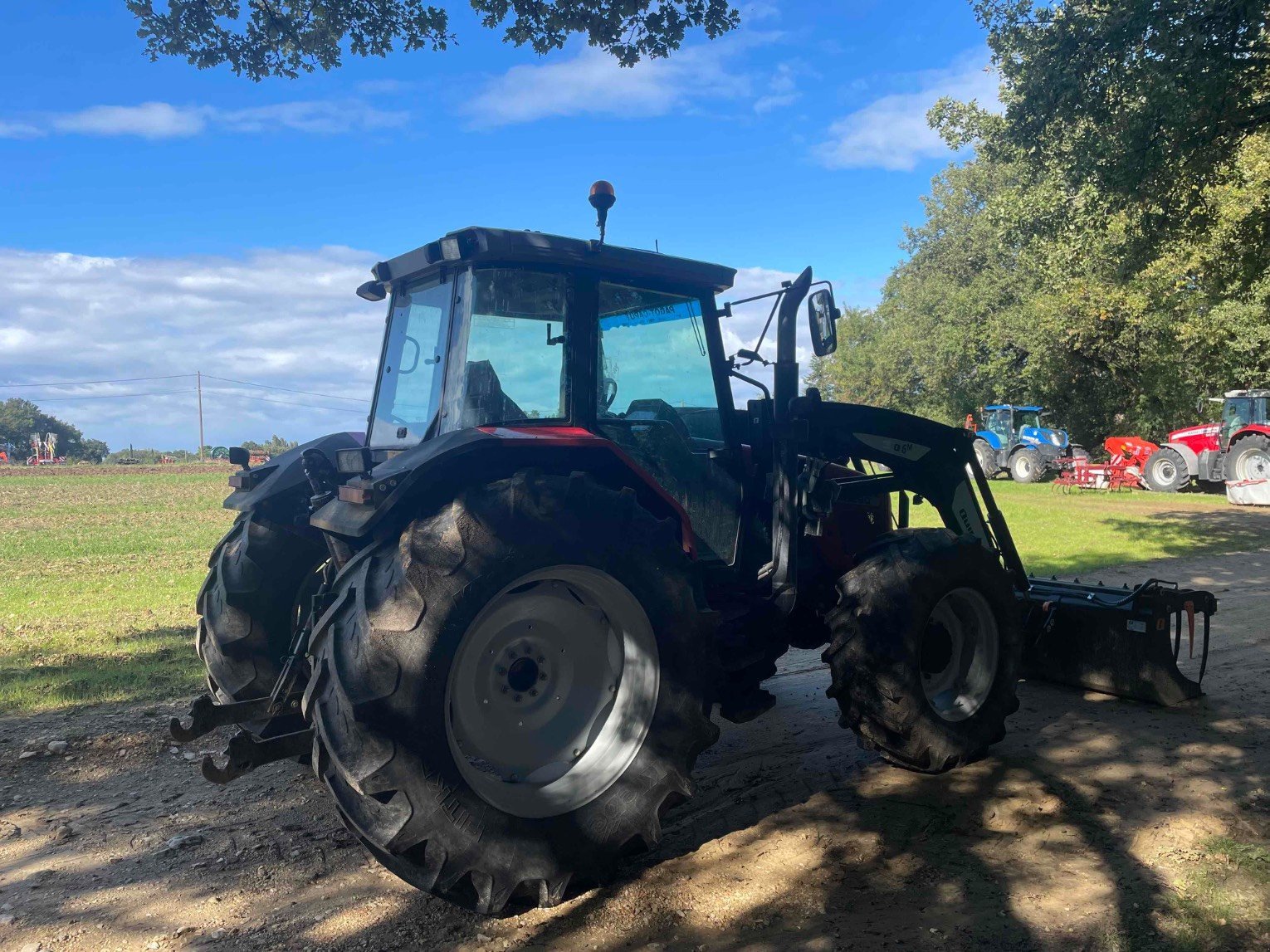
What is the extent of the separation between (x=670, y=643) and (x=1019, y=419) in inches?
1300

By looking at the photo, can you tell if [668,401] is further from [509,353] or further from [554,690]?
[554,690]

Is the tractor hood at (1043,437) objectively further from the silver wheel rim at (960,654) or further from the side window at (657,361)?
the side window at (657,361)

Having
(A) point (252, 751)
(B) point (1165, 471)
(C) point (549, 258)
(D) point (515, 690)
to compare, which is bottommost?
(A) point (252, 751)

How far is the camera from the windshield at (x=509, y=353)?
4.20m

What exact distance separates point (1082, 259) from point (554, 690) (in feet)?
54.2

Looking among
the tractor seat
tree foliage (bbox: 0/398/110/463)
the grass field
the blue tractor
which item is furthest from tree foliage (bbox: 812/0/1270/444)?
tree foliage (bbox: 0/398/110/463)

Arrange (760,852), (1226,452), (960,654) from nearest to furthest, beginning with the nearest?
1. (760,852)
2. (960,654)
3. (1226,452)

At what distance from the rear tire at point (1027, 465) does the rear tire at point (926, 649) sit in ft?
81.6

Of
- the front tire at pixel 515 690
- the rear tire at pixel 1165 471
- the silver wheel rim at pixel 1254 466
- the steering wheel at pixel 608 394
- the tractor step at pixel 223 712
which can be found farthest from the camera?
the rear tire at pixel 1165 471

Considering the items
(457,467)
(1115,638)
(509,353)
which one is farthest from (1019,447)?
(457,467)

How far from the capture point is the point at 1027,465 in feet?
93.7

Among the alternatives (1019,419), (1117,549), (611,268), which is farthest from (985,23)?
(1019,419)

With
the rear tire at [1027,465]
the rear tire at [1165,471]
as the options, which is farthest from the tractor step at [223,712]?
the rear tire at [1027,465]

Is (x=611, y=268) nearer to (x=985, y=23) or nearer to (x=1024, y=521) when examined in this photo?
(x=985, y=23)
